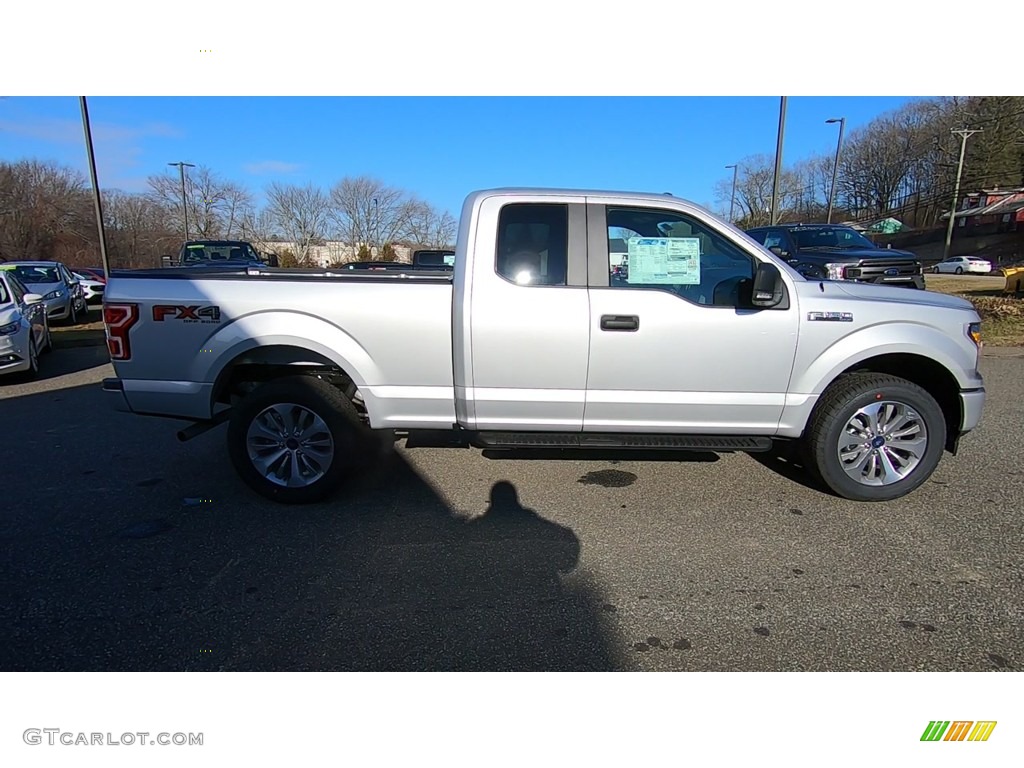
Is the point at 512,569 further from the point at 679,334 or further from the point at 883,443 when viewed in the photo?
the point at 883,443

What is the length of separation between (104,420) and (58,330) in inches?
374

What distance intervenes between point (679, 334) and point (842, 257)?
306 inches

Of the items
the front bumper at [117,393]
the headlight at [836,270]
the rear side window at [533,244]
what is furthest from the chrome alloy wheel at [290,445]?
the headlight at [836,270]

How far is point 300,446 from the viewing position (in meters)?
3.82

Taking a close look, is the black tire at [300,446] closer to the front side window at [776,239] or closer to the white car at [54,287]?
the front side window at [776,239]

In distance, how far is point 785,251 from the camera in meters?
10.8

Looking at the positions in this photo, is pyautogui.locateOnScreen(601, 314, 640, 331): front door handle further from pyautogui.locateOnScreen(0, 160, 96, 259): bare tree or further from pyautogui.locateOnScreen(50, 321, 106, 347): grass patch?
pyautogui.locateOnScreen(0, 160, 96, 259): bare tree

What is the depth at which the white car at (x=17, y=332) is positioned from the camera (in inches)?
290

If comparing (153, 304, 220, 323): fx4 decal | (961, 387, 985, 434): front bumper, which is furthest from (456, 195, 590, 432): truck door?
(961, 387, 985, 434): front bumper

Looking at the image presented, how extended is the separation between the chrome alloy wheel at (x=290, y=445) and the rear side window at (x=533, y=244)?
5.62ft

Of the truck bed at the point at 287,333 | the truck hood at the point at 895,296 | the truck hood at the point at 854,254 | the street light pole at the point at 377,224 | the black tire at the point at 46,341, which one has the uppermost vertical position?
the street light pole at the point at 377,224

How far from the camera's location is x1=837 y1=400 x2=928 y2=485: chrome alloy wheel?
3.74 metres

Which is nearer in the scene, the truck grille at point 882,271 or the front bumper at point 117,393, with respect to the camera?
the front bumper at point 117,393

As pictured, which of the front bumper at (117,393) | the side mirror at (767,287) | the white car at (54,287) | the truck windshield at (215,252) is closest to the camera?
the side mirror at (767,287)
